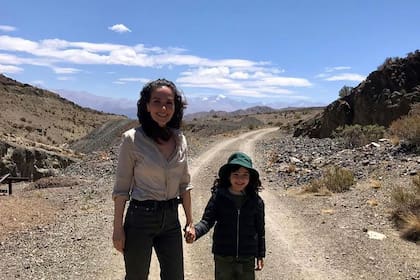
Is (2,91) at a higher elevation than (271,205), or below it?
higher

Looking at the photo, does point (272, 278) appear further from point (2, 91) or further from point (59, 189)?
point (2, 91)

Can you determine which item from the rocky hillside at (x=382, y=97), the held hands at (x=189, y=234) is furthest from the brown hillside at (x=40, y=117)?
the held hands at (x=189, y=234)

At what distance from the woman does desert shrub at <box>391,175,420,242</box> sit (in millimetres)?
6095

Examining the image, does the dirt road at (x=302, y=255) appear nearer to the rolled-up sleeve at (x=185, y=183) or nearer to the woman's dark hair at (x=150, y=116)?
the rolled-up sleeve at (x=185, y=183)

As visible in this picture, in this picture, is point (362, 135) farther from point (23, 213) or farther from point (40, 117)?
point (40, 117)

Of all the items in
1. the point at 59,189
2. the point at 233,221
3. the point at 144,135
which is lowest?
the point at 59,189

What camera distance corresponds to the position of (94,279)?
6.85 metres

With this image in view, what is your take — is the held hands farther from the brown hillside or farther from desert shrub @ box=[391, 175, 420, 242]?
the brown hillside

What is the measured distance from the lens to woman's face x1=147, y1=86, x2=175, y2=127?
3.80m

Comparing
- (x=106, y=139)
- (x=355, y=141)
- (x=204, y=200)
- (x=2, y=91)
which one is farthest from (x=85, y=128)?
(x=204, y=200)

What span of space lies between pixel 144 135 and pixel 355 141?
19186 mm

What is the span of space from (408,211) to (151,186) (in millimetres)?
7242

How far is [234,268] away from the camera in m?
4.39

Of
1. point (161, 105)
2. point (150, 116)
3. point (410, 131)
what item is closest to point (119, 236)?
point (150, 116)
